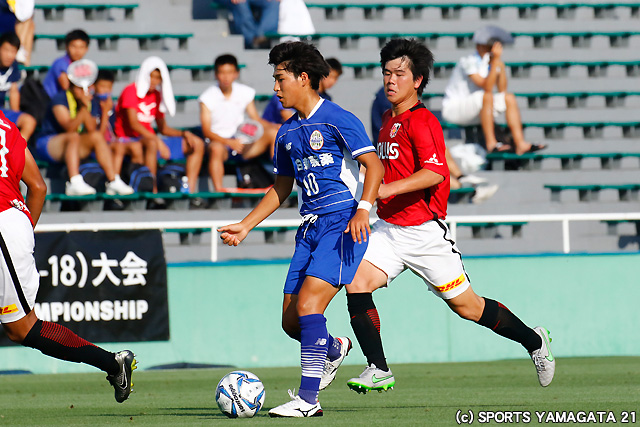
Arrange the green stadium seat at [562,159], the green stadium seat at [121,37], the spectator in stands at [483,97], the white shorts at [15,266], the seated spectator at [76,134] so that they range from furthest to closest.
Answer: the green stadium seat at [121,37] < the green stadium seat at [562,159] < the spectator in stands at [483,97] < the seated spectator at [76,134] < the white shorts at [15,266]

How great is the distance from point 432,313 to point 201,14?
25.2 ft

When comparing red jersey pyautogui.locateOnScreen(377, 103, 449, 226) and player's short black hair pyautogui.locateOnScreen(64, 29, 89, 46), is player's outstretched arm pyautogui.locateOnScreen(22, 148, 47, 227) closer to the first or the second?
red jersey pyautogui.locateOnScreen(377, 103, 449, 226)

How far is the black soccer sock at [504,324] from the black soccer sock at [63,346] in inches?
92.6

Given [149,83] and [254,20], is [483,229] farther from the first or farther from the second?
[254,20]

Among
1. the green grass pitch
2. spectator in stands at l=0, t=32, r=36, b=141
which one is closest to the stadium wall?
the green grass pitch

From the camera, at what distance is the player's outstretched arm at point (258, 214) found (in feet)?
20.6

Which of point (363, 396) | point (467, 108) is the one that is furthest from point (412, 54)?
point (467, 108)

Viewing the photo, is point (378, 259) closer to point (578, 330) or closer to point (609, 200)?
point (578, 330)

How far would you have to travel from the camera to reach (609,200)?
14.9m

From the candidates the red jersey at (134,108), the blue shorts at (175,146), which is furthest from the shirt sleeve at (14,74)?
the blue shorts at (175,146)

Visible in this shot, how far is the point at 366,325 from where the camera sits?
6.62 meters

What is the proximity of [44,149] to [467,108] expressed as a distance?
5544 mm

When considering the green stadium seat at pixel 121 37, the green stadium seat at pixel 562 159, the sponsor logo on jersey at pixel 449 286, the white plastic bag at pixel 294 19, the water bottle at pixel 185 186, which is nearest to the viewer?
the sponsor logo on jersey at pixel 449 286

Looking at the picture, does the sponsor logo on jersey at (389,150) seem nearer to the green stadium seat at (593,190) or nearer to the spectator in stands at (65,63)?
the spectator in stands at (65,63)
